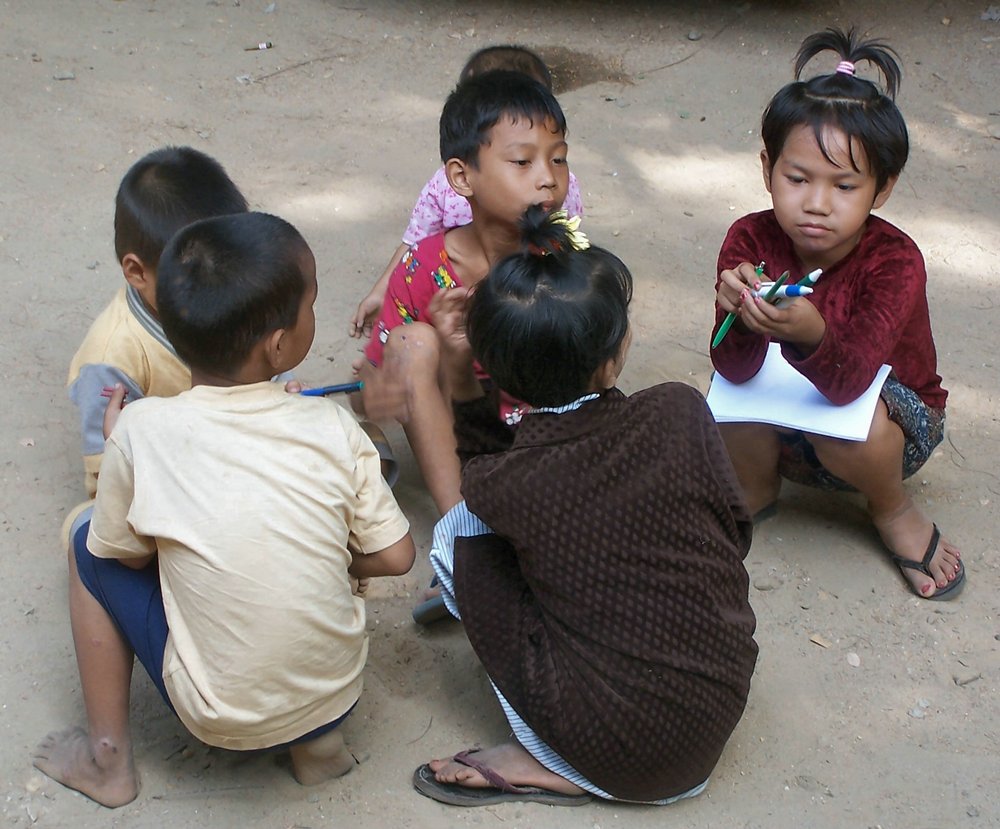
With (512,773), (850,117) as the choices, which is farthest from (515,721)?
(850,117)

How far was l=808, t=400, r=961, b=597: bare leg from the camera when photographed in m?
2.37

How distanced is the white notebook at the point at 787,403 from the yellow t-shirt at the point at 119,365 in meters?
1.18

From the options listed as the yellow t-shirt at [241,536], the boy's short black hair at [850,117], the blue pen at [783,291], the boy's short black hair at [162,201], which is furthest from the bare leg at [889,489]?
the boy's short black hair at [162,201]

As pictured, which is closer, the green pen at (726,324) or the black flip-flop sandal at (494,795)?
the black flip-flop sandal at (494,795)

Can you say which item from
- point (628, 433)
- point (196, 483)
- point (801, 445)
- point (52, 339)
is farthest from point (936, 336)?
point (52, 339)

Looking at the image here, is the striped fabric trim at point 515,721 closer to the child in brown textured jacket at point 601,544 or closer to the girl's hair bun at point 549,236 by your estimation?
the child in brown textured jacket at point 601,544

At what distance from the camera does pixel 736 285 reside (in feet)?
7.26

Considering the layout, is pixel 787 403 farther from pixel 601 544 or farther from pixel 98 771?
pixel 98 771

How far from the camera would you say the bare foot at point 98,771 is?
6.43ft

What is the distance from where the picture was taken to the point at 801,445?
252 cm

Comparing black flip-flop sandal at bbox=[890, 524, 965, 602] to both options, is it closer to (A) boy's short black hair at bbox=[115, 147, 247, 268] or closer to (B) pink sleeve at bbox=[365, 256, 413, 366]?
(B) pink sleeve at bbox=[365, 256, 413, 366]

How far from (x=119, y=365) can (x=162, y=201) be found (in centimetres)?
34

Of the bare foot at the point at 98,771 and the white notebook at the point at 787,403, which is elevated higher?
the white notebook at the point at 787,403

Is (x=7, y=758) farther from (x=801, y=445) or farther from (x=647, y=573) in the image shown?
(x=801, y=445)
